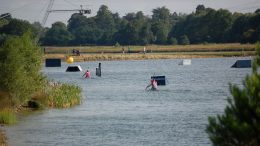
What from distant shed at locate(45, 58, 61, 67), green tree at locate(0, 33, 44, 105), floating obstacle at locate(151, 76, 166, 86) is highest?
green tree at locate(0, 33, 44, 105)

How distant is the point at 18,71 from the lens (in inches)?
2228

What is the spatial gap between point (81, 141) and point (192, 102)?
87.3 ft

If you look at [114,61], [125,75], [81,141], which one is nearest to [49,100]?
[81,141]

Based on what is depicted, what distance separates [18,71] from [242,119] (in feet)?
127

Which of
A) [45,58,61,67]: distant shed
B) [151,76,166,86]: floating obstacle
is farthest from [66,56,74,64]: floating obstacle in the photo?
[151,76,166,86]: floating obstacle

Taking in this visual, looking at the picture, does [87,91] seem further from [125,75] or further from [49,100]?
[125,75]

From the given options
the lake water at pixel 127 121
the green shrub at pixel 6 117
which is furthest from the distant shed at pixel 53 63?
the green shrub at pixel 6 117

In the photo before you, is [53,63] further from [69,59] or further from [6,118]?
[6,118]

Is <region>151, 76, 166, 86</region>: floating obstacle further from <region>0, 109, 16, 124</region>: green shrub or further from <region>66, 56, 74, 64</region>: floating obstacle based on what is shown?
<region>66, 56, 74, 64</region>: floating obstacle

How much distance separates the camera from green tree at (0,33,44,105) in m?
56.1

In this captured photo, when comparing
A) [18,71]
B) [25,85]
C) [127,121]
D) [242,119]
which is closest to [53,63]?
[25,85]

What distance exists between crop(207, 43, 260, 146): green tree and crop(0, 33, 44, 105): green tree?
1482 inches

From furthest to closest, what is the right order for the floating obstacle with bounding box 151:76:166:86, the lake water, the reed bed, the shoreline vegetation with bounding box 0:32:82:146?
1. the reed bed
2. the floating obstacle with bounding box 151:76:166:86
3. the shoreline vegetation with bounding box 0:32:82:146
4. the lake water

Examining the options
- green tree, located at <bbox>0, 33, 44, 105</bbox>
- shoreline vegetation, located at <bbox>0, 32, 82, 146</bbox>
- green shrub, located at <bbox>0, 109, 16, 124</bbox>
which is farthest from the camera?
green tree, located at <bbox>0, 33, 44, 105</bbox>
